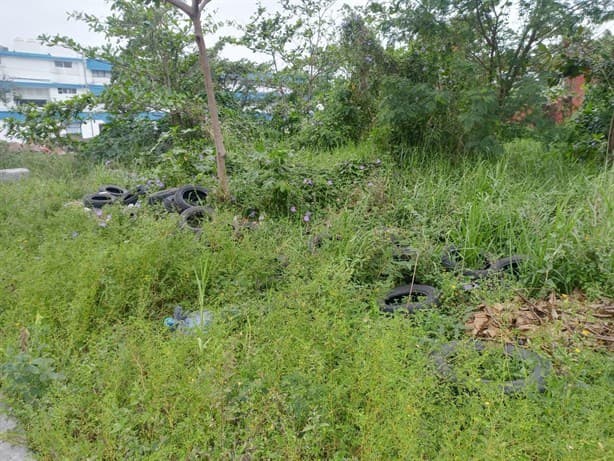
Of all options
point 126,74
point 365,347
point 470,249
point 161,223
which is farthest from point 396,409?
point 126,74

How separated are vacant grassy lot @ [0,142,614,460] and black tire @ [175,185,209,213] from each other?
29 centimetres

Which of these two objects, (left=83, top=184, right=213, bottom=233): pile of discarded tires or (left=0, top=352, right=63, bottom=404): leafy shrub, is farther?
(left=83, top=184, right=213, bottom=233): pile of discarded tires

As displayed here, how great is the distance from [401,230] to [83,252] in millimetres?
2249

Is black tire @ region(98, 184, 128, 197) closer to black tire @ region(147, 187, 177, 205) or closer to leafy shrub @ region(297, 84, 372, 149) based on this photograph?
black tire @ region(147, 187, 177, 205)

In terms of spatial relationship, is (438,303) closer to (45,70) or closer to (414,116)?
(414,116)

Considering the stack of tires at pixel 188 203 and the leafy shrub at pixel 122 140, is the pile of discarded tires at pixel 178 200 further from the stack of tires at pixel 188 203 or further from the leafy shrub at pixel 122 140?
the leafy shrub at pixel 122 140

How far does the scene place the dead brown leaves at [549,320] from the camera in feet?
6.45

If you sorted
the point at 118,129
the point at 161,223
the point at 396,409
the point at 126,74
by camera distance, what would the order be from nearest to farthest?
the point at 396,409 < the point at 161,223 < the point at 126,74 < the point at 118,129

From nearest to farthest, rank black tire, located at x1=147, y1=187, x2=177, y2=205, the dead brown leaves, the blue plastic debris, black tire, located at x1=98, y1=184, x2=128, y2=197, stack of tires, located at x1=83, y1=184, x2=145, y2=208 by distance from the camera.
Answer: the dead brown leaves → the blue plastic debris → black tire, located at x1=147, y1=187, x2=177, y2=205 → stack of tires, located at x1=83, y1=184, x2=145, y2=208 → black tire, located at x1=98, y1=184, x2=128, y2=197

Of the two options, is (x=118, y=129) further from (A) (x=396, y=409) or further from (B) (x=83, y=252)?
(A) (x=396, y=409)

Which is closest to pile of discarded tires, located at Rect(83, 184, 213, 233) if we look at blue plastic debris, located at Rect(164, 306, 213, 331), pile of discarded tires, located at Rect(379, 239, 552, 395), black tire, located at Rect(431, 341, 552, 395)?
blue plastic debris, located at Rect(164, 306, 213, 331)

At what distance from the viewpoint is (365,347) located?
174cm

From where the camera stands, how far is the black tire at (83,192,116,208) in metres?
3.98

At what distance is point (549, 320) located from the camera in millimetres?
2160
